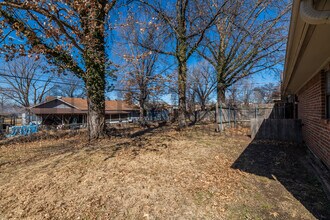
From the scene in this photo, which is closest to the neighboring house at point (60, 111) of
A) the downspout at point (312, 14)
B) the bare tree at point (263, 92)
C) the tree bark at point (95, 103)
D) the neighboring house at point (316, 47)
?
the tree bark at point (95, 103)

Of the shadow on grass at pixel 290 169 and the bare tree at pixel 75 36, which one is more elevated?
the bare tree at pixel 75 36

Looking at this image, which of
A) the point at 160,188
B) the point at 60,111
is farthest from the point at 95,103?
the point at 60,111

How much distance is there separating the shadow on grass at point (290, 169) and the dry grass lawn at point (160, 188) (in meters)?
0.02

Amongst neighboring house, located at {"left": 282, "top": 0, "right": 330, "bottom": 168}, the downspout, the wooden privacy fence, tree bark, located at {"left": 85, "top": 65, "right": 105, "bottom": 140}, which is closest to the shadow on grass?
neighboring house, located at {"left": 282, "top": 0, "right": 330, "bottom": 168}

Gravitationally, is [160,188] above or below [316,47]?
below

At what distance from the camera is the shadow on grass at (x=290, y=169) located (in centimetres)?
298

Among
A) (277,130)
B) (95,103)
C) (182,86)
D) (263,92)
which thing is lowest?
(277,130)

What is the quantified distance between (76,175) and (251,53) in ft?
44.3

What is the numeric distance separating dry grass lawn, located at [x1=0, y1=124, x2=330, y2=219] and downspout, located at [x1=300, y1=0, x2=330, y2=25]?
249 centimetres

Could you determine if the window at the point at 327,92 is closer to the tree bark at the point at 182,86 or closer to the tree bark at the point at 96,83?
the tree bark at the point at 96,83

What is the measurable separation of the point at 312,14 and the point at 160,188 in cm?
316

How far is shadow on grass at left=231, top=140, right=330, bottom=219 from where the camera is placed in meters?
2.98

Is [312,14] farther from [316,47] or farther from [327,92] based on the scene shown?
[327,92]

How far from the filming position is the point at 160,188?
336cm
